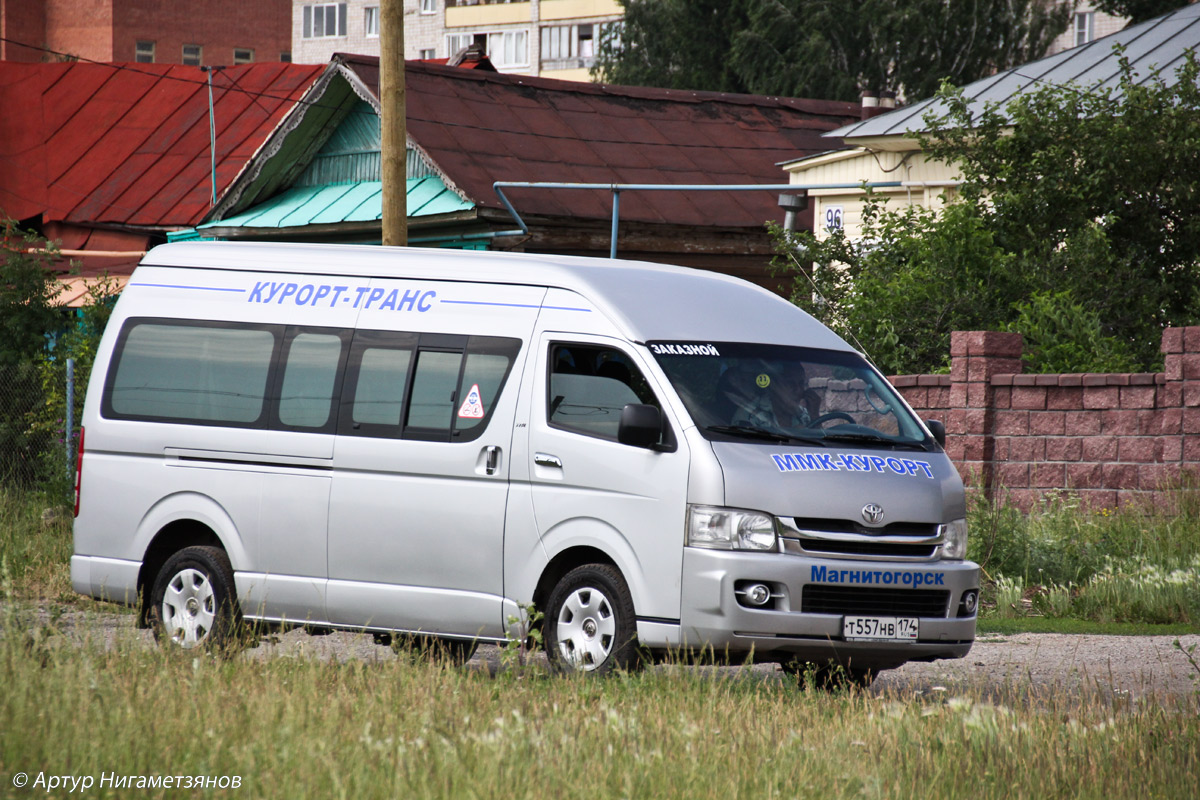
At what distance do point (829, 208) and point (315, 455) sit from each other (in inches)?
695

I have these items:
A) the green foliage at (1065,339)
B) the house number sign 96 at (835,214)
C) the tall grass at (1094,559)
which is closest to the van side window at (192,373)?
the tall grass at (1094,559)

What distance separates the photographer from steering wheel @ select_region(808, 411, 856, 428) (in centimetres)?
862

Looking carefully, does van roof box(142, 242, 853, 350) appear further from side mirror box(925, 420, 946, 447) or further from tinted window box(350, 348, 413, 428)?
side mirror box(925, 420, 946, 447)

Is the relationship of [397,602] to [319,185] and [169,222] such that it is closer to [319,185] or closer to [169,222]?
[319,185]

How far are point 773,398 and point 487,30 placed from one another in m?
69.2

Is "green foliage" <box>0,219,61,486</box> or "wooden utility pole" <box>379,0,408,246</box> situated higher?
"wooden utility pole" <box>379,0,408,246</box>

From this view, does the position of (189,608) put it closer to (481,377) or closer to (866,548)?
(481,377)

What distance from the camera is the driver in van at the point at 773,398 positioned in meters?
8.50

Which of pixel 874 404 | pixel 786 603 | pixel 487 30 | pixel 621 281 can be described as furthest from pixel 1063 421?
pixel 487 30

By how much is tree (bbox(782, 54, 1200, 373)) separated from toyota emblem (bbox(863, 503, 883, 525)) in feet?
26.9

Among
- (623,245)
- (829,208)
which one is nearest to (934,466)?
(623,245)

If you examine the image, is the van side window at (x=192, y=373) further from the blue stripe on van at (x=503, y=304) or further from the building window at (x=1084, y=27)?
the building window at (x=1084, y=27)

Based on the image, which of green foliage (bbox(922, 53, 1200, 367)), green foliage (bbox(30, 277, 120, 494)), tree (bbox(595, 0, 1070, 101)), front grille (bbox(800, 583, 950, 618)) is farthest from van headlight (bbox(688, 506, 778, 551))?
tree (bbox(595, 0, 1070, 101))

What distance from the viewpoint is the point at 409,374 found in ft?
30.2
